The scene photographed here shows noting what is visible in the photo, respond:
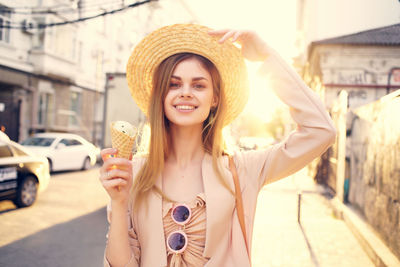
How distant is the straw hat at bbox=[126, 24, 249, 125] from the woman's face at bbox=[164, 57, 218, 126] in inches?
3.9

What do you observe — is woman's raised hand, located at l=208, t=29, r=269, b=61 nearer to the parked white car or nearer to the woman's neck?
the woman's neck

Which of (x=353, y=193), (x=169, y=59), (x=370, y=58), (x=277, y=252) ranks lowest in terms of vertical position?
(x=277, y=252)

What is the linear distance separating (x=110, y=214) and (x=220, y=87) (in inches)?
38.0

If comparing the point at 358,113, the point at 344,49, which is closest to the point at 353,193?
the point at 358,113

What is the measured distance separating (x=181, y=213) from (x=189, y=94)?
640 millimetres

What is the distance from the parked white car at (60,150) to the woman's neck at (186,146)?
10.7 m

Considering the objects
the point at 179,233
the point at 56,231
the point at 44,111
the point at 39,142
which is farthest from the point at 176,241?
the point at 44,111

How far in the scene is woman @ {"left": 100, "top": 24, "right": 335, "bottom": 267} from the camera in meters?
1.62

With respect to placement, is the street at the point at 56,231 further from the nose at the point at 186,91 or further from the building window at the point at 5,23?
the building window at the point at 5,23

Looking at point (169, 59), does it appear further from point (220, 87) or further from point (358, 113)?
point (358, 113)

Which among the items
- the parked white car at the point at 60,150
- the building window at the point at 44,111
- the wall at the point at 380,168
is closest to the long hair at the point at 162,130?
the wall at the point at 380,168

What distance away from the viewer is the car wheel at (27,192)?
23.4 ft

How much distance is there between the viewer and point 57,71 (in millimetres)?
19781

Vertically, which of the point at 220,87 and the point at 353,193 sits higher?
the point at 220,87
